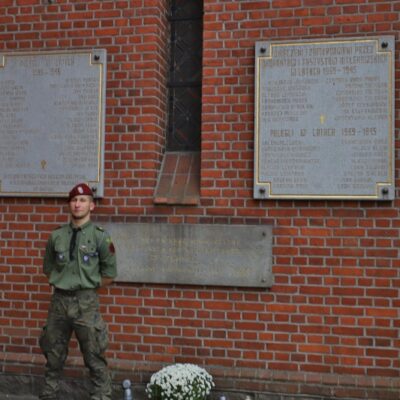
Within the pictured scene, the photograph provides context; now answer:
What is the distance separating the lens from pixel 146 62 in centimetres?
569

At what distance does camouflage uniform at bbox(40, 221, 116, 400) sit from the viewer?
4.67 meters

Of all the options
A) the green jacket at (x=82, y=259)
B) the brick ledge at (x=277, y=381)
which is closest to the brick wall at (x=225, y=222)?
the brick ledge at (x=277, y=381)

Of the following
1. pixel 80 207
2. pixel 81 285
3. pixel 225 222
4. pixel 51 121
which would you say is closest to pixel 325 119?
pixel 225 222

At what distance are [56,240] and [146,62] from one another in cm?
199

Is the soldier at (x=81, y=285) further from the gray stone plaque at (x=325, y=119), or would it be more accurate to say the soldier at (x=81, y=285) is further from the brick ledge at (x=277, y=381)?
the gray stone plaque at (x=325, y=119)

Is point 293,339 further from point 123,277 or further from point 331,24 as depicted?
point 331,24

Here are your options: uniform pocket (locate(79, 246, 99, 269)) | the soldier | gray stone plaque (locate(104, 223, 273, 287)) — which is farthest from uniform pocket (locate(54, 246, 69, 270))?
gray stone plaque (locate(104, 223, 273, 287))

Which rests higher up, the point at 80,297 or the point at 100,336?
the point at 80,297

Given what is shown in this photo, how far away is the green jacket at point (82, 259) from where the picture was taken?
15.3 ft

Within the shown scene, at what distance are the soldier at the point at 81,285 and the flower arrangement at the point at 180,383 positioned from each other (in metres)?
0.44

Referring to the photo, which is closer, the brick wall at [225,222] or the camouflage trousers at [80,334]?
the camouflage trousers at [80,334]

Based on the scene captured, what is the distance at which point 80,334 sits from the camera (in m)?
4.71

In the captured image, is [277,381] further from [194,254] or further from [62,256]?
[62,256]

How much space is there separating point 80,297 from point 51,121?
6.49ft
